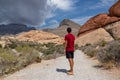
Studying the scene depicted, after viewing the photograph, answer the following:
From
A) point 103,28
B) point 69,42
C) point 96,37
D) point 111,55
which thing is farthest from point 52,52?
point 103,28

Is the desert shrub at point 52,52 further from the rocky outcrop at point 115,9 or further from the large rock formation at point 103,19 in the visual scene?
the rocky outcrop at point 115,9

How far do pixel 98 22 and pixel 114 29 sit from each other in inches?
396

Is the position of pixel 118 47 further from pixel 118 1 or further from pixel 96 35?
pixel 118 1

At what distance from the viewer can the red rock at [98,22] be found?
73.3 m

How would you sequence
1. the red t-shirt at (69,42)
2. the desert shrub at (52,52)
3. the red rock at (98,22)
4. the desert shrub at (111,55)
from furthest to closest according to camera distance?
the red rock at (98,22) < the desert shrub at (52,52) < the desert shrub at (111,55) < the red t-shirt at (69,42)

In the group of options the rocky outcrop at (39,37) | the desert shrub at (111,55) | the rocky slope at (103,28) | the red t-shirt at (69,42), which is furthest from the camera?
the rocky outcrop at (39,37)

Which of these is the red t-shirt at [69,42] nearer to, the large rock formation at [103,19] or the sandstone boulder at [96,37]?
the sandstone boulder at [96,37]

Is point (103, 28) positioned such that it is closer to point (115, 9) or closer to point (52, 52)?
point (115, 9)

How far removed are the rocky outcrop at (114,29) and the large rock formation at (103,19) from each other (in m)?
1.33

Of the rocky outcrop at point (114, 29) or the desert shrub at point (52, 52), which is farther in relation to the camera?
the rocky outcrop at point (114, 29)

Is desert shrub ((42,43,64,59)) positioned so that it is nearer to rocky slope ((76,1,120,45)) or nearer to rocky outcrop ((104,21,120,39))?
rocky outcrop ((104,21,120,39))

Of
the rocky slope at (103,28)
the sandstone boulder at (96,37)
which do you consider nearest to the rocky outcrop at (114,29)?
the rocky slope at (103,28)

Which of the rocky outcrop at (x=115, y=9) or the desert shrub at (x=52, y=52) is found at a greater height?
the rocky outcrop at (x=115, y=9)

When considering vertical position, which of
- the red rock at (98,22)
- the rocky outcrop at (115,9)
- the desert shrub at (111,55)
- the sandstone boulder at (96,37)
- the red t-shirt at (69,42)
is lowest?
the desert shrub at (111,55)
